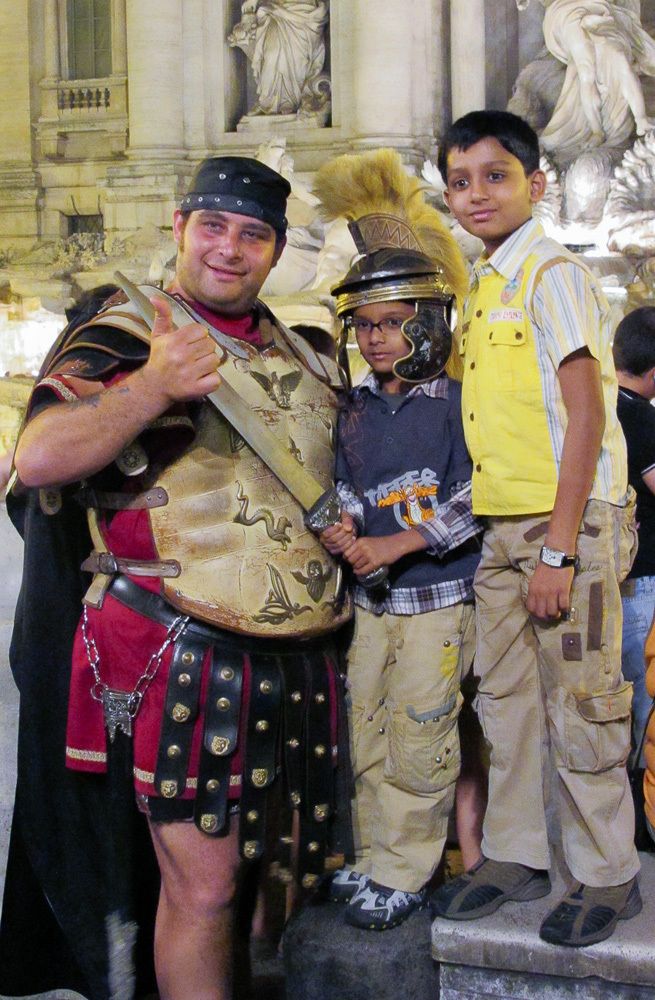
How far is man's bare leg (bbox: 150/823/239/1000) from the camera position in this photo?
7.98ft

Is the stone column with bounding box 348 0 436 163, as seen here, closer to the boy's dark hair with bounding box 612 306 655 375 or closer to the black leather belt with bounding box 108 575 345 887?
the boy's dark hair with bounding box 612 306 655 375

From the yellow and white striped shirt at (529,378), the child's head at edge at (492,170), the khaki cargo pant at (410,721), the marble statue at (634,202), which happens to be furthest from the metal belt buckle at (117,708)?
the marble statue at (634,202)

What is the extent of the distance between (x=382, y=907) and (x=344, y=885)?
0.16 metres

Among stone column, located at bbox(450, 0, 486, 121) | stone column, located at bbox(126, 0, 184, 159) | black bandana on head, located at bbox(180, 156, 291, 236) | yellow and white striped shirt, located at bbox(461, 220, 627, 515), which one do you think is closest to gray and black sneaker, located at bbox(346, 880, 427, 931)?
yellow and white striped shirt, located at bbox(461, 220, 627, 515)

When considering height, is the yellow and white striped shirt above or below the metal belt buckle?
above

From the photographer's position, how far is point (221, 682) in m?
2.43

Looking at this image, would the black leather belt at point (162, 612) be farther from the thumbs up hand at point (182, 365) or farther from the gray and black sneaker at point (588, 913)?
the gray and black sneaker at point (588, 913)

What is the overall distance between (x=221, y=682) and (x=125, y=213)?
1121 cm

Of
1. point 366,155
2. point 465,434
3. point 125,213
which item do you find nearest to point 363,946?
point 465,434

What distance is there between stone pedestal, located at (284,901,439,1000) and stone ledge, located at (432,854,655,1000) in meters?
0.07

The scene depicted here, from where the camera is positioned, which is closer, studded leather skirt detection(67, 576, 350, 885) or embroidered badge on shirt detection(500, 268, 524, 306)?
studded leather skirt detection(67, 576, 350, 885)

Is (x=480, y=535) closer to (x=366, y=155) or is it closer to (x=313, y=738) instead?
(x=313, y=738)

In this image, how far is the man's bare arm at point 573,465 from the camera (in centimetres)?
246

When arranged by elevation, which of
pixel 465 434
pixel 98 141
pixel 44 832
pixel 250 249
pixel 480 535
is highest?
pixel 98 141
